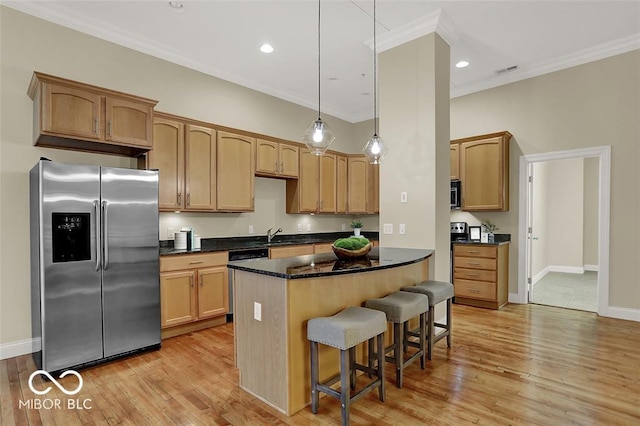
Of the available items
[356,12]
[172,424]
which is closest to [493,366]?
[172,424]

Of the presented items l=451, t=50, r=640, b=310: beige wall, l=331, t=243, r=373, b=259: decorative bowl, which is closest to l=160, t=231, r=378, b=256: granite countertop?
l=331, t=243, r=373, b=259: decorative bowl

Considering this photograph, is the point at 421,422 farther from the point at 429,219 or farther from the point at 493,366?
the point at 429,219

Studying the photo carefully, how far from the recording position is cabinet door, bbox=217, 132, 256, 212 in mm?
4520

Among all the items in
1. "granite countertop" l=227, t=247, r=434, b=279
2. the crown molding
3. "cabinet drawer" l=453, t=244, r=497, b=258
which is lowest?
"cabinet drawer" l=453, t=244, r=497, b=258

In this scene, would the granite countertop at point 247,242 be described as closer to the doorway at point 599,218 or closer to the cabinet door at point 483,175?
the cabinet door at point 483,175

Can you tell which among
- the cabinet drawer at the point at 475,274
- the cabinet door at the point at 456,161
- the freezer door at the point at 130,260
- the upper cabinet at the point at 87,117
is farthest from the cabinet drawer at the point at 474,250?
the upper cabinet at the point at 87,117

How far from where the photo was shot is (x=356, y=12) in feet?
11.6

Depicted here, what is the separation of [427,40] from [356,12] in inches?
32.6

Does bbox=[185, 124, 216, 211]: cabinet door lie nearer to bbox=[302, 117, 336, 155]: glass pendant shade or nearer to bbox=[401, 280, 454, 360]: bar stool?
bbox=[302, 117, 336, 155]: glass pendant shade

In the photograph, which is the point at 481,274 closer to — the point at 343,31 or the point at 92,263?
the point at 343,31

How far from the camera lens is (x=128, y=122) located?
11.4ft

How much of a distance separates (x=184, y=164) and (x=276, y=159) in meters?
1.45

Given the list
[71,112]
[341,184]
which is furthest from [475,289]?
[71,112]

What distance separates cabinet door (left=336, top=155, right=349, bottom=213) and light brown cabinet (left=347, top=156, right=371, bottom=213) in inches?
3.5
